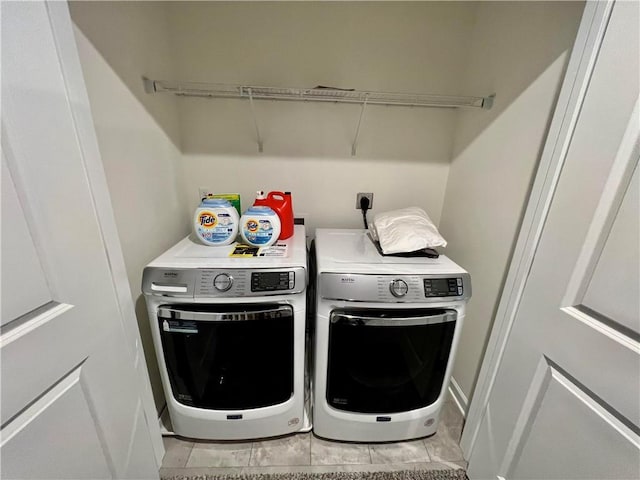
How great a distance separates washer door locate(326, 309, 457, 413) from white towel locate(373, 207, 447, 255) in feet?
0.92

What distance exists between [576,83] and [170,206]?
5.51 feet

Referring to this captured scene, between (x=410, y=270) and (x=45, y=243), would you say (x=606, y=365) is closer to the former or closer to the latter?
(x=410, y=270)

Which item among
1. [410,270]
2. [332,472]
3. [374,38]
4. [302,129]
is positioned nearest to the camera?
[410,270]

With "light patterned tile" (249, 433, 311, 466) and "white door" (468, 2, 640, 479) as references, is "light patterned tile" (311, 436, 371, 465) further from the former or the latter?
"white door" (468, 2, 640, 479)

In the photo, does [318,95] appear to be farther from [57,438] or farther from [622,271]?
[57,438]

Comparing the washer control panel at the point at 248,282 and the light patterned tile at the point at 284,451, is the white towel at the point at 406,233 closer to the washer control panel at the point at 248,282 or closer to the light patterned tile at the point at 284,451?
the washer control panel at the point at 248,282

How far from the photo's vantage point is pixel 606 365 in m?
0.65

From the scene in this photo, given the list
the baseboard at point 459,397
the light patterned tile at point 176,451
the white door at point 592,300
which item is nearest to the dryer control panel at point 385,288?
the white door at point 592,300

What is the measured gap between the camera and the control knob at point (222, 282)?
3.15 feet

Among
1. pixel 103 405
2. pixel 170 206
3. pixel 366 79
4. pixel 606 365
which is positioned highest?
pixel 366 79

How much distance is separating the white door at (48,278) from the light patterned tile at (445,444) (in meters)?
1.37

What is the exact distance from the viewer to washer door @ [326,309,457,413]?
1.04 metres

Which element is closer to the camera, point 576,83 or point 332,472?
point 576,83

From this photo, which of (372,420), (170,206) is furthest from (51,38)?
(372,420)
